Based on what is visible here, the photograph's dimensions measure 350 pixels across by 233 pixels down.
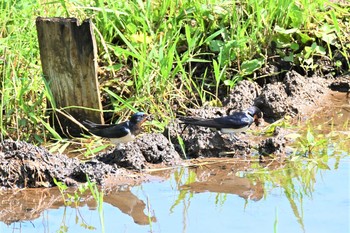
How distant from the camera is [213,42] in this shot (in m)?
8.73

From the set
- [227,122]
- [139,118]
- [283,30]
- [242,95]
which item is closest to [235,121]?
[227,122]

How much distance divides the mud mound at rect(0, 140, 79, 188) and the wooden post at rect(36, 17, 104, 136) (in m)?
1.04

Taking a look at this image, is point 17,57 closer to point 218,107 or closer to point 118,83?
point 118,83

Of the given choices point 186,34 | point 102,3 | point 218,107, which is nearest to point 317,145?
point 218,107

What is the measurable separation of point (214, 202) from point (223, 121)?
45.0 inches

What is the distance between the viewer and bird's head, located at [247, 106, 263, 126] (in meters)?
7.66

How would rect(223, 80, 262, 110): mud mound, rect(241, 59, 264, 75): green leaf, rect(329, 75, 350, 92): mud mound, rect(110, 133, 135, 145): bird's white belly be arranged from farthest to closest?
1. rect(329, 75, 350, 92): mud mound
2. rect(241, 59, 264, 75): green leaf
3. rect(223, 80, 262, 110): mud mound
4. rect(110, 133, 135, 145): bird's white belly

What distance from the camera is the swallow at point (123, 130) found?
702cm

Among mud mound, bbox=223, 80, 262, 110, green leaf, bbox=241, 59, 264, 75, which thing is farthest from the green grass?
mud mound, bbox=223, 80, 262, 110

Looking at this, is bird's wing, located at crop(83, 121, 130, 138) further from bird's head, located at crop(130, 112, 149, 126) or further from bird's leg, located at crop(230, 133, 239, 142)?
bird's leg, located at crop(230, 133, 239, 142)

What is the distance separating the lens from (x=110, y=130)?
7109mm

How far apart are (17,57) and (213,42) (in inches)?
73.8

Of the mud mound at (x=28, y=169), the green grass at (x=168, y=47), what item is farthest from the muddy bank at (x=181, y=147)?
the green grass at (x=168, y=47)

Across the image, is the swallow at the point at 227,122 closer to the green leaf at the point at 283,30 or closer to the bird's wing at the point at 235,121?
the bird's wing at the point at 235,121
